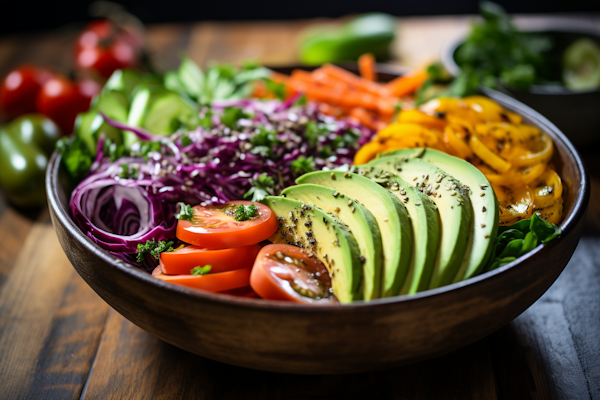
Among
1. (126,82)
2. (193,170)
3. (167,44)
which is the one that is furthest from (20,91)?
(193,170)

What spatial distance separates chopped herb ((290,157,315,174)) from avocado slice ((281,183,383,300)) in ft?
1.13

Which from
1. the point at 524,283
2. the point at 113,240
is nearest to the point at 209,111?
the point at 113,240

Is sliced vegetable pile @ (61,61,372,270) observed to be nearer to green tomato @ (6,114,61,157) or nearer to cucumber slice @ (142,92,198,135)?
cucumber slice @ (142,92,198,135)

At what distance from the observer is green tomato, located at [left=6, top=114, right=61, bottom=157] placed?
3174 millimetres

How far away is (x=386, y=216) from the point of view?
1668 millimetres

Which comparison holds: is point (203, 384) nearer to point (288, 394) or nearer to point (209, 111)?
point (288, 394)

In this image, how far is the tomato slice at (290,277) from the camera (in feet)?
4.97

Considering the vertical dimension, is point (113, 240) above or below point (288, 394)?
above

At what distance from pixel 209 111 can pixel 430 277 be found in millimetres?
1600

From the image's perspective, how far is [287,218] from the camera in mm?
1845

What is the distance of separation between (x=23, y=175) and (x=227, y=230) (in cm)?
178

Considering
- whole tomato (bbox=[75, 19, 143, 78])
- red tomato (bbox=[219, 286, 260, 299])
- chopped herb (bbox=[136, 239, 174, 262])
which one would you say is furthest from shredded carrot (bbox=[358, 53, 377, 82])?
whole tomato (bbox=[75, 19, 143, 78])

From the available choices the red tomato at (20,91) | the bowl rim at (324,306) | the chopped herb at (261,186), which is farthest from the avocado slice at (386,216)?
the red tomato at (20,91)

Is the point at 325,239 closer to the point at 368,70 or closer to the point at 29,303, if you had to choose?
the point at 29,303
